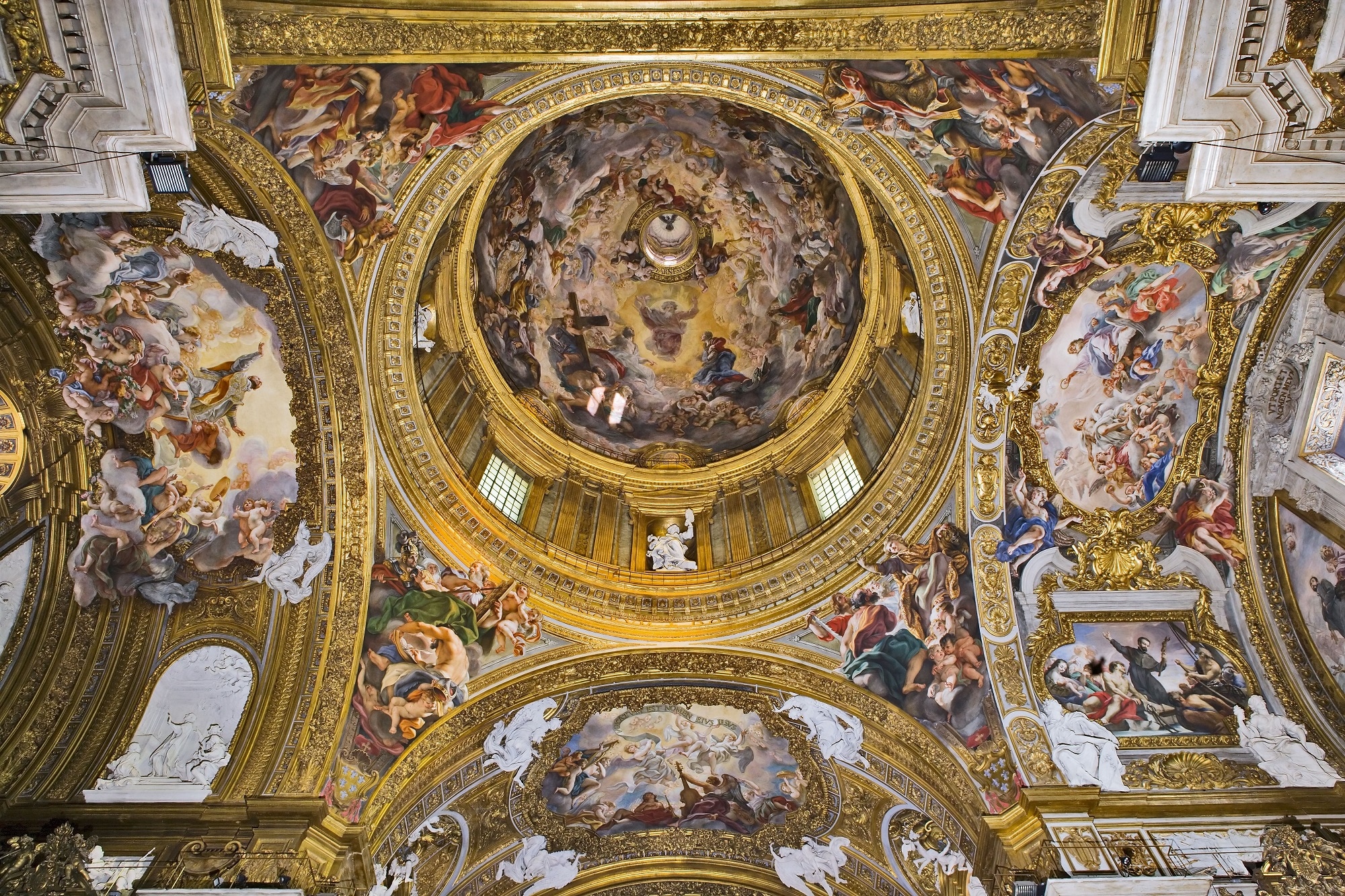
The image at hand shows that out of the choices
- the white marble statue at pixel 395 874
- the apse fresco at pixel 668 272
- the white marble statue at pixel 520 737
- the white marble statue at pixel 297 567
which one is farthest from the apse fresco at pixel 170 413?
the white marble statue at pixel 395 874

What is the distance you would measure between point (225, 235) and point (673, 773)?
38.0ft

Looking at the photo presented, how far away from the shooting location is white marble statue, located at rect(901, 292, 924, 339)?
16.1 meters

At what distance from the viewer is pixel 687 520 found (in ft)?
62.2

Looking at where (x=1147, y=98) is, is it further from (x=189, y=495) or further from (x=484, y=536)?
(x=189, y=495)

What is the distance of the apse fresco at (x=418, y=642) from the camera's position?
14.7m

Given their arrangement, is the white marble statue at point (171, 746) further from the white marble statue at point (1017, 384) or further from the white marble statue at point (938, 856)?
the white marble statue at point (1017, 384)

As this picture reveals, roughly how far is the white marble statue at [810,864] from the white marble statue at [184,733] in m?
9.64

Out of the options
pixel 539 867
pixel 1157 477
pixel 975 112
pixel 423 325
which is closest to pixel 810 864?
pixel 539 867

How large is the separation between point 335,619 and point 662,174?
37.1 ft

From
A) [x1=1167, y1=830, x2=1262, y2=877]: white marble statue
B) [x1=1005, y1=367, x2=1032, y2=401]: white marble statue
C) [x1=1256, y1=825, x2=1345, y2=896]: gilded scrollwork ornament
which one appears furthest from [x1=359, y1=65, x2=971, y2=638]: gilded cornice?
[x1=1256, y1=825, x2=1345, y2=896]: gilded scrollwork ornament

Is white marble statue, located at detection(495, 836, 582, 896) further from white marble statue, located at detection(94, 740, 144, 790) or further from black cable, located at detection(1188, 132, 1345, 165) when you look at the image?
black cable, located at detection(1188, 132, 1345, 165)

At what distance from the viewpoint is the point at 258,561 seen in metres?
15.2

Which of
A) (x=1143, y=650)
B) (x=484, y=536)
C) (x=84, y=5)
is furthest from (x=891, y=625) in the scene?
(x=84, y=5)

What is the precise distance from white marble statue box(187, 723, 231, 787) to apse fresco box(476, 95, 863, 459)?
8.59m
